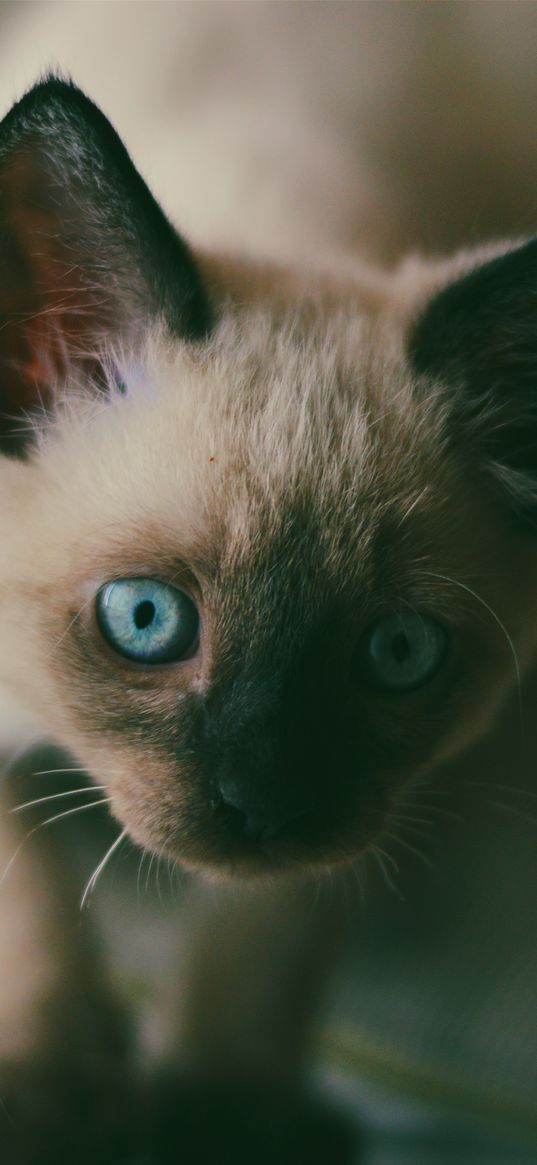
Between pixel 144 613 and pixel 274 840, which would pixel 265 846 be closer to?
pixel 274 840

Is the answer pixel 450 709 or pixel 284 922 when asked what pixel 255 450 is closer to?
pixel 450 709

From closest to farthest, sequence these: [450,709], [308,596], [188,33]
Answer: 1. [308,596]
2. [450,709]
3. [188,33]

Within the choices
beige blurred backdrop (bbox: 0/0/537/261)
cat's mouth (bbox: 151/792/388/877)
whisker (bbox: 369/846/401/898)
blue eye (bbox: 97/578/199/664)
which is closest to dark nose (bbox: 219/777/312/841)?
cat's mouth (bbox: 151/792/388/877)

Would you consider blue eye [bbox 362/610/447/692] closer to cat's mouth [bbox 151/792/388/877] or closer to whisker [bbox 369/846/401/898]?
cat's mouth [bbox 151/792/388/877]

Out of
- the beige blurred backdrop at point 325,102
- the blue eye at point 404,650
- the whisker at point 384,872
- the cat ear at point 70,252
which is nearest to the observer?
the cat ear at point 70,252

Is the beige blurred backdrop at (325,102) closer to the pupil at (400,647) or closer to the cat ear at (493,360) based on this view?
the cat ear at (493,360)

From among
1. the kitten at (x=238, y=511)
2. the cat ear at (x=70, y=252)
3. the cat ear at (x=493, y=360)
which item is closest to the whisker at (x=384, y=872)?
the kitten at (x=238, y=511)

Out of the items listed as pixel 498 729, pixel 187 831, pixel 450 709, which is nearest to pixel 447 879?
pixel 498 729

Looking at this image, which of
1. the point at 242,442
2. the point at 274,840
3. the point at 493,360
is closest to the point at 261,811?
the point at 274,840
